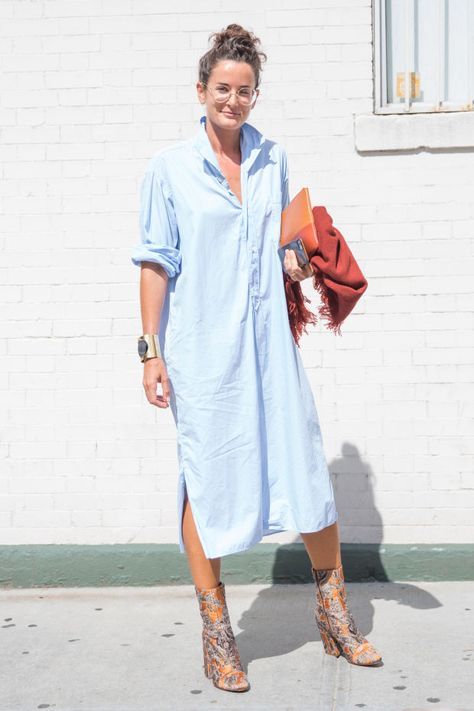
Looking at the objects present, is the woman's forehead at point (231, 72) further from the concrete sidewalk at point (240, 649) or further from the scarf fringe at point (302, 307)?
the concrete sidewalk at point (240, 649)

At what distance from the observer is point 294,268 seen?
361 centimetres

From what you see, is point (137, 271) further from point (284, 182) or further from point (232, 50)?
point (232, 50)

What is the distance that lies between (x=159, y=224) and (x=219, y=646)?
1436 millimetres

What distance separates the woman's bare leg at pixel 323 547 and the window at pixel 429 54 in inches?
90.6

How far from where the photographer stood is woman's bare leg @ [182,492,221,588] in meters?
3.67

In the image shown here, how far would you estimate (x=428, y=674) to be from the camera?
3680mm

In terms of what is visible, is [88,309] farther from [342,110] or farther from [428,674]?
[428,674]

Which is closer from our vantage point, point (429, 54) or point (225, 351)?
point (225, 351)

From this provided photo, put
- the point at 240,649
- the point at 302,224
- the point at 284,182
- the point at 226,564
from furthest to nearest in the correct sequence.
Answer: the point at 226,564
the point at 240,649
the point at 284,182
the point at 302,224

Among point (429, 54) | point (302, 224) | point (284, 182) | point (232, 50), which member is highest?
point (429, 54)

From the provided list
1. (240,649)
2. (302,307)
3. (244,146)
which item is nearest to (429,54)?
(244,146)

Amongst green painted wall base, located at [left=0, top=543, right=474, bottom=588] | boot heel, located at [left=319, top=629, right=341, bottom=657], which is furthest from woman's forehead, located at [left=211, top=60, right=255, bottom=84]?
green painted wall base, located at [left=0, top=543, right=474, bottom=588]

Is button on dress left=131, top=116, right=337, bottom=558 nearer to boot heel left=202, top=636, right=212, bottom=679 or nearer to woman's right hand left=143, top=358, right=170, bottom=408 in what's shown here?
woman's right hand left=143, top=358, right=170, bottom=408

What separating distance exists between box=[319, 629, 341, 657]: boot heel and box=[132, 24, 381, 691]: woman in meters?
0.09
